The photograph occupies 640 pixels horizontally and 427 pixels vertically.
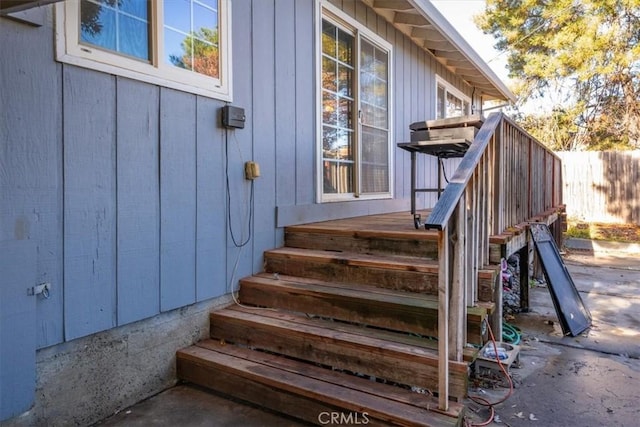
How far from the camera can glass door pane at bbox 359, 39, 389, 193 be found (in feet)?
14.8

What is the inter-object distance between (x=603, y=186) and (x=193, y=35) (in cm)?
1102

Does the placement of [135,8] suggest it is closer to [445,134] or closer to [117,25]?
[117,25]

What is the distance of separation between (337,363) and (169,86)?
1824 mm

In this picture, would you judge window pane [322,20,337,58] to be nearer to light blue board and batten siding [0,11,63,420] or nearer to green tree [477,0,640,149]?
light blue board and batten siding [0,11,63,420]

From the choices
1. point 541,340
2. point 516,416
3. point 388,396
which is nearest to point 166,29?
point 388,396

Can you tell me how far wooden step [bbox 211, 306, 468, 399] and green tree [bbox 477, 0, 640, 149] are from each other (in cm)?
1210

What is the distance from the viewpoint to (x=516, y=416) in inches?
88.5

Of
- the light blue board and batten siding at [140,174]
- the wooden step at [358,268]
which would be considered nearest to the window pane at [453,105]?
the light blue board and batten siding at [140,174]

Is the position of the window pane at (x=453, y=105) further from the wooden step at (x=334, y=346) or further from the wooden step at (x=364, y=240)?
the wooden step at (x=334, y=346)

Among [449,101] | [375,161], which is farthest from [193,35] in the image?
[449,101]

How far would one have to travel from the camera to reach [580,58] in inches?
451

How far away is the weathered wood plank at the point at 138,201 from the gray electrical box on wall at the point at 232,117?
19.4 inches

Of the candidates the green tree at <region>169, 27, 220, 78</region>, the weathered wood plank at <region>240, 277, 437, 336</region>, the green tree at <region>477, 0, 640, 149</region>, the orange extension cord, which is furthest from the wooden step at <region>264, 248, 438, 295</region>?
the green tree at <region>477, 0, 640, 149</region>

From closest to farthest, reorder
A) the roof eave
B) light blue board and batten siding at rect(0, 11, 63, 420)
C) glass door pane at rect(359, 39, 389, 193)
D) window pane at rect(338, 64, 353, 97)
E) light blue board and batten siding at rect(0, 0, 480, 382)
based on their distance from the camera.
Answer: light blue board and batten siding at rect(0, 11, 63, 420)
light blue board and batten siding at rect(0, 0, 480, 382)
window pane at rect(338, 64, 353, 97)
the roof eave
glass door pane at rect(359, 39, 389, 193)
